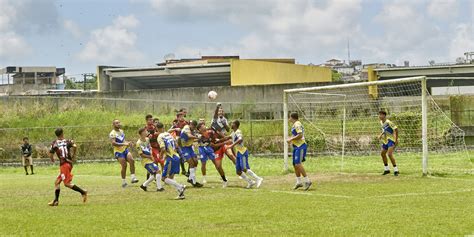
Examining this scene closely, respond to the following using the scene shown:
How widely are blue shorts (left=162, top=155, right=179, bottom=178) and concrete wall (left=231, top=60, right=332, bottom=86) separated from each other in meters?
39.6

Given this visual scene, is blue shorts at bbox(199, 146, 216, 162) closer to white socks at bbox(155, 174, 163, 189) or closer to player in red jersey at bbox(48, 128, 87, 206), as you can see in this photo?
white socks at bbox(155, 174, 163, 189)

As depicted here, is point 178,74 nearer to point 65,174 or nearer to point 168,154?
point 168,154

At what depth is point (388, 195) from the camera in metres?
18.6

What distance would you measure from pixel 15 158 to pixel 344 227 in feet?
121

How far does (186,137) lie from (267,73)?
4058 cm

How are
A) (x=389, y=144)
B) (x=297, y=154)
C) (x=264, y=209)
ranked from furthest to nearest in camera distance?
(x=389, y=144), (x=297, y=154), (x=264, y=209)

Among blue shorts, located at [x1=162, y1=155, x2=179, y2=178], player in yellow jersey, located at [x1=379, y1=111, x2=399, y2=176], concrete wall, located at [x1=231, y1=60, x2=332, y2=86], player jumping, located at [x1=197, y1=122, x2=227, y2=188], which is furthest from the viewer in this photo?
concrete wall, located at [x1=231, y1=60, x2=332, y2=86]

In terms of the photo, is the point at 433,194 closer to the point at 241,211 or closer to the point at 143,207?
the point at 241,211

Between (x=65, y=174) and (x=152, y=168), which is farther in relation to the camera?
(x=152, y=168)

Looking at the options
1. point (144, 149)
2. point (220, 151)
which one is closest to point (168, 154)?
point (144, 149)

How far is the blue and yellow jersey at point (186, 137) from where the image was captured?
22.7 metres

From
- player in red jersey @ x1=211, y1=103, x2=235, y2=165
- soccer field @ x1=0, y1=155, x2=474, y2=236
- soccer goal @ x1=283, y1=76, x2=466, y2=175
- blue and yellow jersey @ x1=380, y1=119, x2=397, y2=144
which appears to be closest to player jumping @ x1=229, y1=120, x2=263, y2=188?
soccer field @ x1=0, y1=155, x2=474, y2=236

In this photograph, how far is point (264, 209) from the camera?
1574 cm

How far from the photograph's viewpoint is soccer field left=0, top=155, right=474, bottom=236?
12906mm
